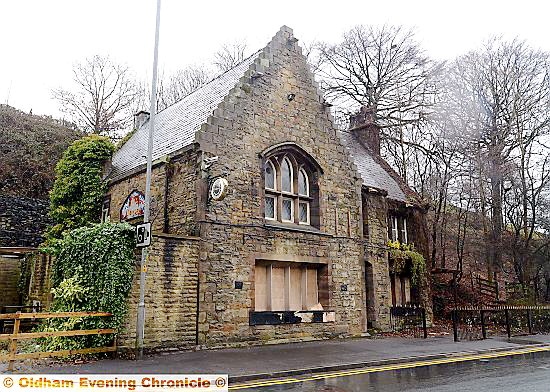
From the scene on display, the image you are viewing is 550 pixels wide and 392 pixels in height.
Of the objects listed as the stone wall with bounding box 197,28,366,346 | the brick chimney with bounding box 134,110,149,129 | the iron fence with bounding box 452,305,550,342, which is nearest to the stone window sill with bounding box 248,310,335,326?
the stone wall with bounding box 197,28,366,346

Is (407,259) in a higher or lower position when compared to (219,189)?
lower

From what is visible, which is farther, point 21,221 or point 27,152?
point 27,152

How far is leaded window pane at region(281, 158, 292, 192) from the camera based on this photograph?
17609 millimetres

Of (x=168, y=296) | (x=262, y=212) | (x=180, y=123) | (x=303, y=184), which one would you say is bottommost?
(x=168, y=296)

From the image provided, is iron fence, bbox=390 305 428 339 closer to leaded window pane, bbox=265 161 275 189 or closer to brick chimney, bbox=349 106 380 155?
leaded window pane, bbox=265 161 275 189

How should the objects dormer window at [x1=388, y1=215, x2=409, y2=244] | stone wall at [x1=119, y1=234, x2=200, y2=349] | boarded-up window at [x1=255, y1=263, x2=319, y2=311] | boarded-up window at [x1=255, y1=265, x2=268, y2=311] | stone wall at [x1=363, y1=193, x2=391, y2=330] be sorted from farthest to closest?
dormer window at [x1=388, y1=215, x2=409, y2=244] → stone wall at [x1=363, y1=193, x2=391, y2=330] → boarded-up window at [x1=255, y1=263, x2=319, y2=311] → boarded-up window at [x1=255, y1=265, x2=268, y2=311] → stone wall at [x1=119, y1=234, x2=200, y2=349]

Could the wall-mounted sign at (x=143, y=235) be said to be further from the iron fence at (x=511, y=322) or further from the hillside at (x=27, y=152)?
the hillside at (x=27, y=152)

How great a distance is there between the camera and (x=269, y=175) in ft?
56.6

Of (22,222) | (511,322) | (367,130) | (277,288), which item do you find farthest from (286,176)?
(22,222)

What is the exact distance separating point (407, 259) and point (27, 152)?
25006 mm

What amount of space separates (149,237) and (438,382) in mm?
7404

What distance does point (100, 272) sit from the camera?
12.9 metres

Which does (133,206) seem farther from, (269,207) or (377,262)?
(377,262)

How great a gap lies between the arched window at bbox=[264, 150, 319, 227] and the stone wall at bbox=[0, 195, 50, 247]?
614 inches
